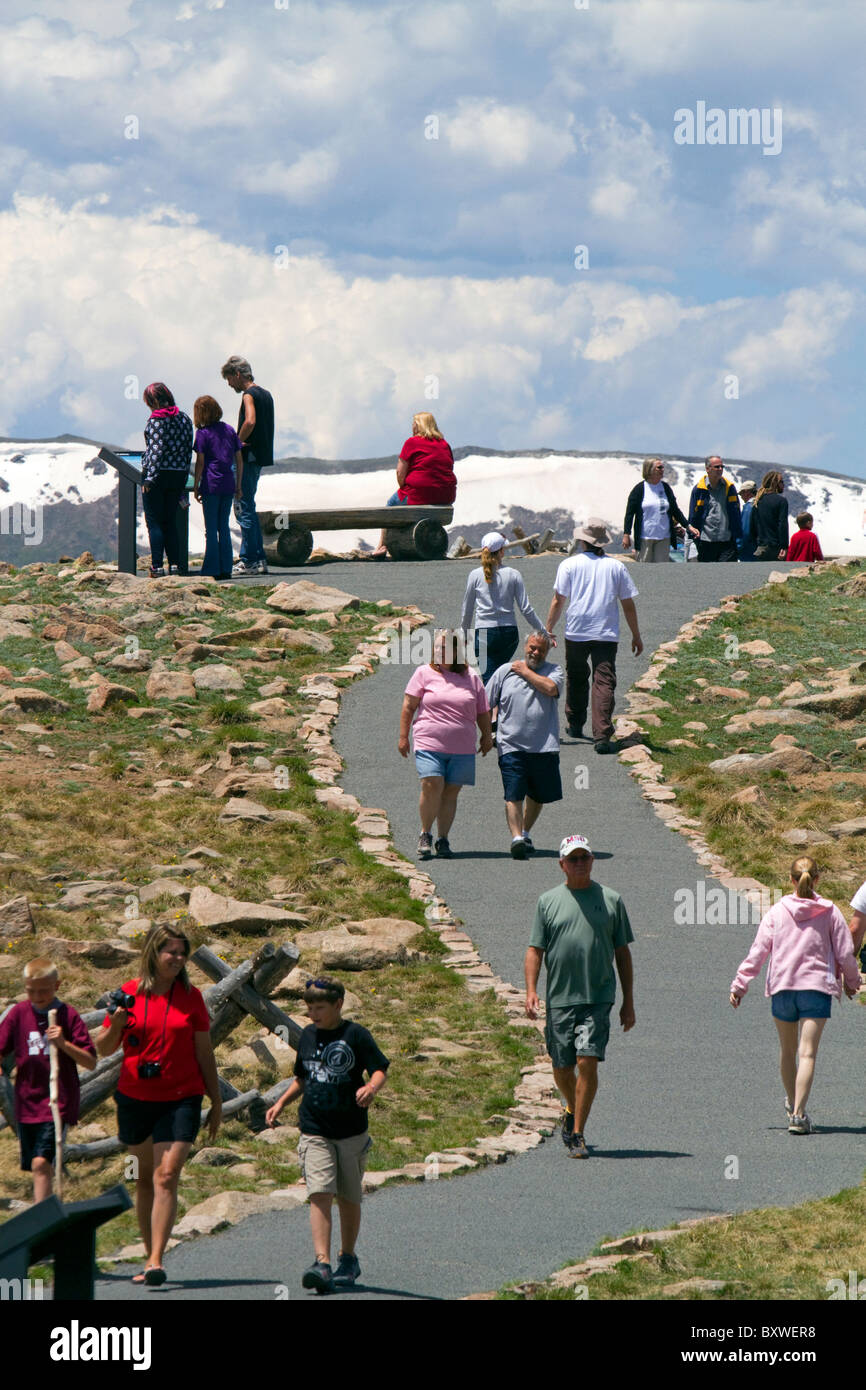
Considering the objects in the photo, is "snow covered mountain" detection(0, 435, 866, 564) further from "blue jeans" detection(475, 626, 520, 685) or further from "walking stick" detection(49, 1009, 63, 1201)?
"walking stick" detection(49, 1009, 63, 1201)

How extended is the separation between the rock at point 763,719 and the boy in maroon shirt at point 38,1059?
11788mm

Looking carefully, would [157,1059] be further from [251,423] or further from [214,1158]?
[251,423]

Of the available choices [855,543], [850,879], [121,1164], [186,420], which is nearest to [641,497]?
[186,420]

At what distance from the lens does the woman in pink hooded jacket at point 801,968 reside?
31.5 feet

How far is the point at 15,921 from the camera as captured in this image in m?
12.3

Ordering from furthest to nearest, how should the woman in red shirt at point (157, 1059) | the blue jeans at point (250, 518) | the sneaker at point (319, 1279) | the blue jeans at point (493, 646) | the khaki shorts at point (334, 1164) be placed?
1. the blue jeans at point (250, 518)
2. the blue jeans at point (493, 646)
3. the woman in red shirt at point (157, 1059)
4. the khaki shorts at point (334, 1164)
5. the sneaker at point (319, 1279)

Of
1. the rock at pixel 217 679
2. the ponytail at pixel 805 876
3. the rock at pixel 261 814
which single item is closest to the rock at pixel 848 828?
the rock at pixel 261 814

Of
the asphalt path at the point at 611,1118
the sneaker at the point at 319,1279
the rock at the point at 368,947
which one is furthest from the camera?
the rock at the point at 368,947

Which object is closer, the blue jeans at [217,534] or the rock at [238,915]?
the rock at [238,915]

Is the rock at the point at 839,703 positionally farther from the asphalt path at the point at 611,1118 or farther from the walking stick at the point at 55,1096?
the walking stick at the point at 55,1096

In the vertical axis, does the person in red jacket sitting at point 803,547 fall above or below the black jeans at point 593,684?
above

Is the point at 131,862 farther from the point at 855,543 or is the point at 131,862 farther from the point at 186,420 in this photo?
the point at 855,543

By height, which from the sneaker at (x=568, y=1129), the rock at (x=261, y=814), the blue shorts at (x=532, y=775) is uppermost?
the blue shorts at (x=532, y=775)

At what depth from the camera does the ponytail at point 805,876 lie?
384 inches
